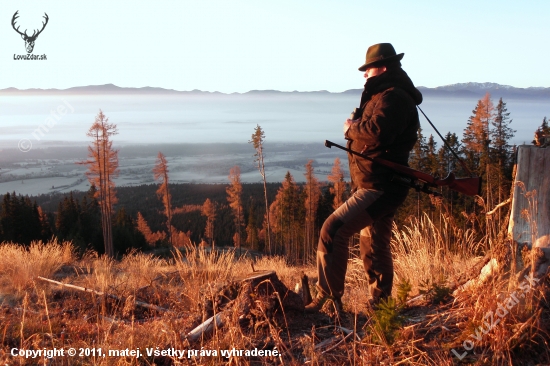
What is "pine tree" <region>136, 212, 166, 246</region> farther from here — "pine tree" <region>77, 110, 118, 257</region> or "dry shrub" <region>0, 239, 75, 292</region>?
"dry shrub" <region>0, 239, 75, 292</region>

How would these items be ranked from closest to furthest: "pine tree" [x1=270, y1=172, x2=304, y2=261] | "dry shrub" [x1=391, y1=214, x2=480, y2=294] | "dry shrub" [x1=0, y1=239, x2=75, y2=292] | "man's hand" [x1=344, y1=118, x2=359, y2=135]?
1. "man's hand" [x1=344, y1=118, x2=359, y2=135]
2. "dry shrub" [x1=391, y1=214, x2=480, y2=294]
3. "dry shrub" [x1=0, y1=239, x2=75, y2=292]
4. "pine tree" [x1=270, y1=172, x2=304, y2=261]

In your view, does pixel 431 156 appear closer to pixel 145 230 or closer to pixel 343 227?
pixel 343 227

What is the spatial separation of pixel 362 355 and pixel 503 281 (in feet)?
4.04

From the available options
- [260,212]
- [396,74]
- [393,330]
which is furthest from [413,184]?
[260,212]

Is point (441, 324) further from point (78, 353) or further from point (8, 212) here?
point (8, 212)

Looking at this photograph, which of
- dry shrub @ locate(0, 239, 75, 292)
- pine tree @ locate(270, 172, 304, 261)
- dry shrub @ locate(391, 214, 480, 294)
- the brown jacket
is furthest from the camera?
pine tree @ locate(270, 172, 304, 261)

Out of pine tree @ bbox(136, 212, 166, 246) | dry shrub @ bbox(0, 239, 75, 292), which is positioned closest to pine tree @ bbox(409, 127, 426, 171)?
dry shrub @ bbox(0, 239, 75, 292)

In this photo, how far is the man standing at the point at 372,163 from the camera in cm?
378

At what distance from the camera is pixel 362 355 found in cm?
291

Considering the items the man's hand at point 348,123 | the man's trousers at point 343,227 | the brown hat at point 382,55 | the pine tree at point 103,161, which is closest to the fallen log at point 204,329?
the man's trousers at point 343,227

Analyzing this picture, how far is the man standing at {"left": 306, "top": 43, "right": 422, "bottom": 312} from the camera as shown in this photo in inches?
149

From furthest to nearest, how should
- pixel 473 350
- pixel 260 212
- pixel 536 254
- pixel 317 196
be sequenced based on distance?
1. pixel 260 212
2. pixel 317 196
3. pixel 536 254
4. pixel 473 350

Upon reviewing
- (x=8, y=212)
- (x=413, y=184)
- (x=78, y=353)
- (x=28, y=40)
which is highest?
(x=28, y=40)

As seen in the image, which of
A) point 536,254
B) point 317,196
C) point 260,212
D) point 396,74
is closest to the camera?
point 536,254
